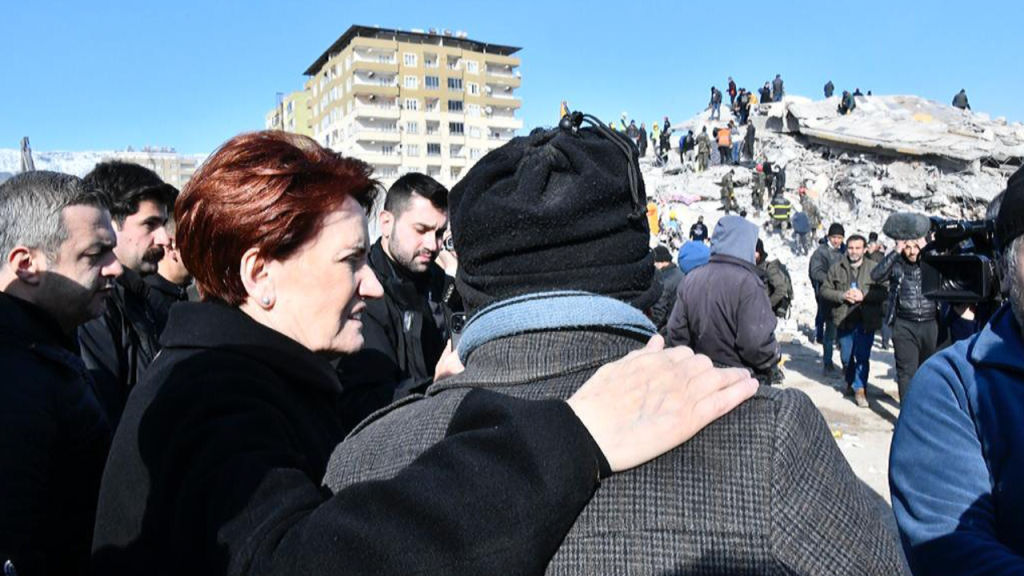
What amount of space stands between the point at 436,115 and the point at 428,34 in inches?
440

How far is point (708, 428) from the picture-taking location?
3.43 ft

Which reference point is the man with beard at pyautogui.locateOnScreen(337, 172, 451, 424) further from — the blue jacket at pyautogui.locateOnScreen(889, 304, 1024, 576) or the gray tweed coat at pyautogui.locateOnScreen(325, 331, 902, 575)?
the gray tweed coat at pyautogui.locateOnScreen(325, 331, 902, 575)

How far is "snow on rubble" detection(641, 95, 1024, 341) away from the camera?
24.6 meters

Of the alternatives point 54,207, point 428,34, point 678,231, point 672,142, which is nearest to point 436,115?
point 428,34

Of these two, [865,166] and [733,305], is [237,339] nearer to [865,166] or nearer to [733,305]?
[733,305]

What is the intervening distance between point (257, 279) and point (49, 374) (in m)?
0.88

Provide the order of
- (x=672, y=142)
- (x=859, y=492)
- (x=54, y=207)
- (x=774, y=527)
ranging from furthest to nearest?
(x=672, y=142) < (x=54, y=207) < (x=859, y=492) < (x=774, y=527)

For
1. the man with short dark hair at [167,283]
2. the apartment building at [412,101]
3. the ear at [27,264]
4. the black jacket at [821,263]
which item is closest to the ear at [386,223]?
the man with short dark hair at [167,283]

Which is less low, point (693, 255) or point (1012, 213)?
point (1012, 213)

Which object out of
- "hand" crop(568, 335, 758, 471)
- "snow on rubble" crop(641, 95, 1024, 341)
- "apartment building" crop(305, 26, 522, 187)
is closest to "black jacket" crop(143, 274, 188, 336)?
"hand" crop(568, 335, 758, 471)

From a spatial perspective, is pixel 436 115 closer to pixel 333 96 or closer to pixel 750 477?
pixel 333 96

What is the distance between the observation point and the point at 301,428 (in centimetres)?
155

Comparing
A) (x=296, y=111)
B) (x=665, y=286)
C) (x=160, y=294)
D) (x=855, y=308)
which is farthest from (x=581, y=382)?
(x=296, y=111)

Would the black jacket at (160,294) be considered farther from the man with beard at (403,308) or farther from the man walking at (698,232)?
the man walking at (698,232)
